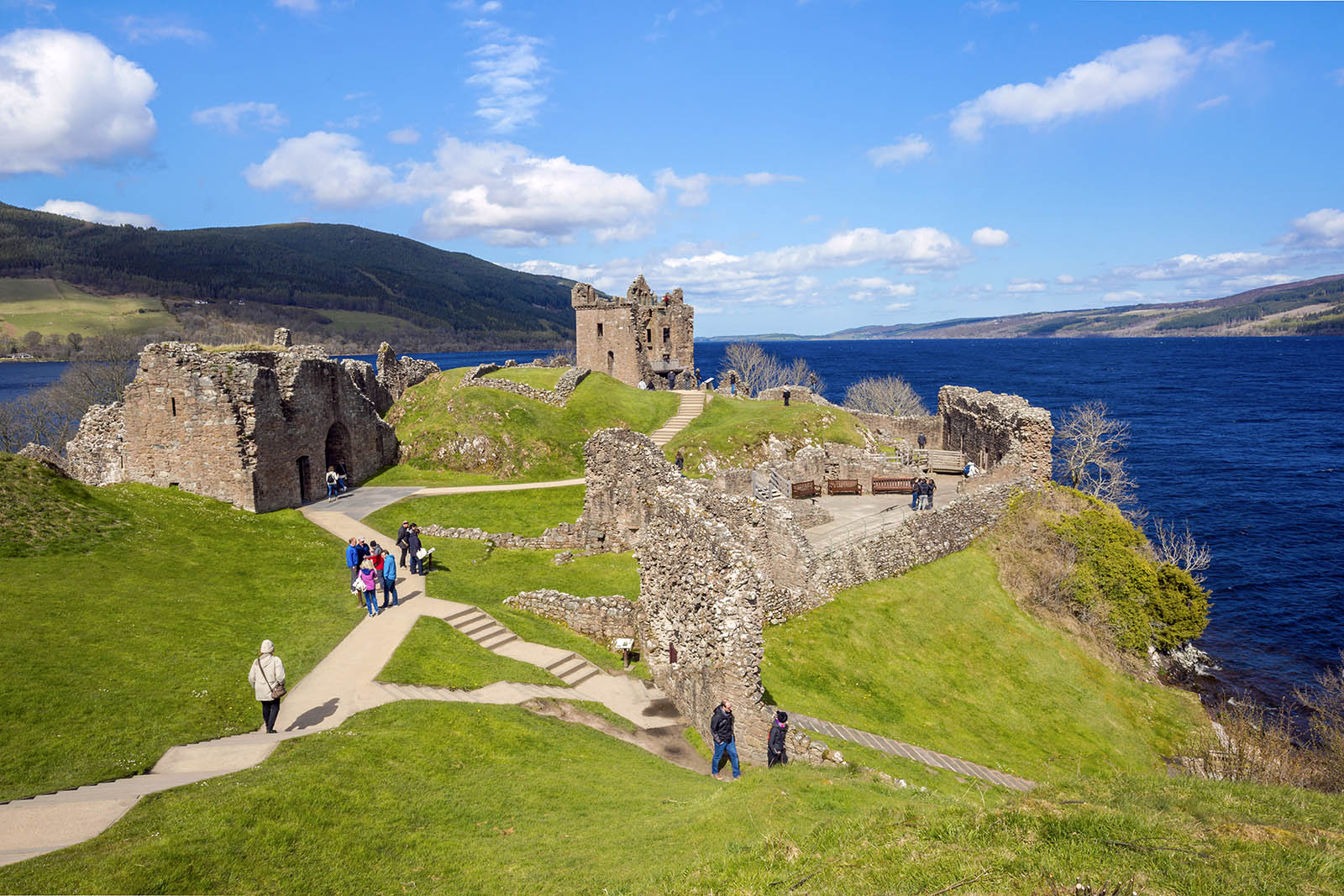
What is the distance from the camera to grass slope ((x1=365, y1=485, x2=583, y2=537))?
3241cm

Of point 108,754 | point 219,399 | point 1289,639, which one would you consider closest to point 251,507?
point 219,399

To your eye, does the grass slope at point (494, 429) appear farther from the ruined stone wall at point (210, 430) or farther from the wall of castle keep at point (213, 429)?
the ruined stone wall at point (210, 430)

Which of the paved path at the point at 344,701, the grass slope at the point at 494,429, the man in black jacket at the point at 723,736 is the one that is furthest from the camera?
the grass slope at the point at 494,429

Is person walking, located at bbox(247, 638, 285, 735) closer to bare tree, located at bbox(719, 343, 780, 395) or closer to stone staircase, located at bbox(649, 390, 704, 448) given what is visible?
stone staircase, located at bbox(649, 390, 704, 448)

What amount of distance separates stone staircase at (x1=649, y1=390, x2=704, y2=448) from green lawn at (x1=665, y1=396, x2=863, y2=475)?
70 cm

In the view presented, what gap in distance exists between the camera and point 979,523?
32344 mm

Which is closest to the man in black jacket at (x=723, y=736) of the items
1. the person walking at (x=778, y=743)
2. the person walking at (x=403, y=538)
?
the person walking at (x=778, y=743)

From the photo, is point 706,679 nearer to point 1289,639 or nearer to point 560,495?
point 560,495

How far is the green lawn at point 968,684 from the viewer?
65.3ft

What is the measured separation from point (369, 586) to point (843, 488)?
23879 millimetres

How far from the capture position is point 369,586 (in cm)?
2103

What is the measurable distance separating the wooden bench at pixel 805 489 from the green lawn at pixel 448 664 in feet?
59.3

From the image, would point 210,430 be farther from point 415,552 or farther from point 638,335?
point 638,335

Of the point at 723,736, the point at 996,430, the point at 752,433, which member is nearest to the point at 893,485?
the point at 996,430
